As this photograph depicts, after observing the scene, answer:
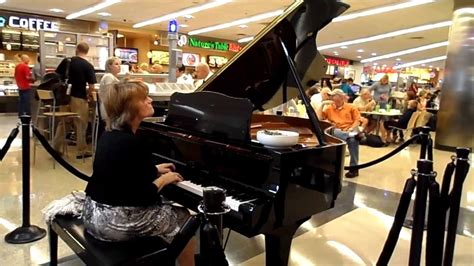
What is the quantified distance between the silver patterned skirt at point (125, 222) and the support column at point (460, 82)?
7.25 m

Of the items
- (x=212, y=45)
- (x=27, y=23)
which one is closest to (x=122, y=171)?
(x=27, y=23)

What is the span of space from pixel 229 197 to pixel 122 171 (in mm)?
577

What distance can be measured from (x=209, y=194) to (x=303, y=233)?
2405 mm

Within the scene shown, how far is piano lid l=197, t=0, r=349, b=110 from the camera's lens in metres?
2.81

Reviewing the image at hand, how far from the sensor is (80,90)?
588 cm

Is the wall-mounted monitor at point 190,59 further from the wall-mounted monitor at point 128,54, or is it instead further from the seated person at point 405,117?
the seated person at point 405,117

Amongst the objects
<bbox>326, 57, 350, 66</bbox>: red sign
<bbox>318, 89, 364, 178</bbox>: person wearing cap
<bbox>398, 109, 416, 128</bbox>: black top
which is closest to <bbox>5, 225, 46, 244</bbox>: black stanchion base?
<bbox>318, 89, 364, 178</bbox>: person wearing cap

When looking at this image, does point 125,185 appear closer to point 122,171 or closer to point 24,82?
point 122,171

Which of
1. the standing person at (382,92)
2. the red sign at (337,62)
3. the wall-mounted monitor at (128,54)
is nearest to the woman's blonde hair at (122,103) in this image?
the standing person at (382,92)

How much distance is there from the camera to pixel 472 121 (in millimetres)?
7531

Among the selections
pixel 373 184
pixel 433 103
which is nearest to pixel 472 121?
pixel 373 184

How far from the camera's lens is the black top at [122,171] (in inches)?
78.4

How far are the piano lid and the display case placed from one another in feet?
19.1

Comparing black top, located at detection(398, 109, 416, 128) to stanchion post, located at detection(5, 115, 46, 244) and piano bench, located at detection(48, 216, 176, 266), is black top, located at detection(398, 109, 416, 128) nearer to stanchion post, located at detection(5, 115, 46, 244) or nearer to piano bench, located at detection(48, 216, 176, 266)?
stanchion post, located at detection(5, 115, 46, 244)
